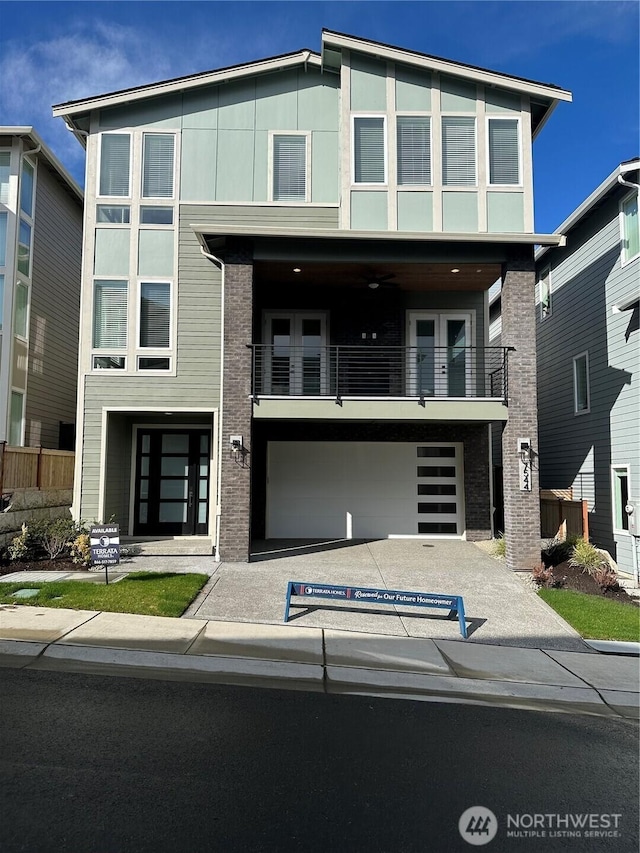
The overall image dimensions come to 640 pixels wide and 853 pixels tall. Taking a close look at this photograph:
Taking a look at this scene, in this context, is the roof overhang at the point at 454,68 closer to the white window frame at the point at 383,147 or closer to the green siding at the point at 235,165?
the white window frame at the point at 383,147

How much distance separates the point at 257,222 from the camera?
12836mm

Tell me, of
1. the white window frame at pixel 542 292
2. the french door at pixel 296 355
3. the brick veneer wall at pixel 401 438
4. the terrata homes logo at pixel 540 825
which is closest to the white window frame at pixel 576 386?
the white window frame at pixel 542 292

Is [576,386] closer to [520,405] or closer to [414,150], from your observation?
[520,405]

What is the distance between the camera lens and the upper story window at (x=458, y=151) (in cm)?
1205

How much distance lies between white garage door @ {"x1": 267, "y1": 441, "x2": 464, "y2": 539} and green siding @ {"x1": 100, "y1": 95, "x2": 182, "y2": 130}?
8065 millimetres

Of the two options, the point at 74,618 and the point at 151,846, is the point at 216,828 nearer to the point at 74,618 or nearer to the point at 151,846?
the point at 151,846

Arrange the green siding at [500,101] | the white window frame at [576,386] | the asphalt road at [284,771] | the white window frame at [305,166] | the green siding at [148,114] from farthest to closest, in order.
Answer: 1. the white window frame at [576,386]
2. the green siding at [148,114]
3. the white window frame at [305,166]
4. the green siding at [500,101]
5. the asphalt road at [284,771]

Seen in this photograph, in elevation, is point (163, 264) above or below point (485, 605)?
above

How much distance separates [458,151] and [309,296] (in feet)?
15.1

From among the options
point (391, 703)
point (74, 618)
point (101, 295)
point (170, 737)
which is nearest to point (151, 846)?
point (170, 737)

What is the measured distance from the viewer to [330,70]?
13164mm

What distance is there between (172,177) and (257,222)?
7.59ft

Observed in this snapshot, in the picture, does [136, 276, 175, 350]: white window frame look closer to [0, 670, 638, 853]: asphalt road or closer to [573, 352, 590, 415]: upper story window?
[0, 670, 638, 853]: asphalt road

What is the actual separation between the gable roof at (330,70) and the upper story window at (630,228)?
102 inches
